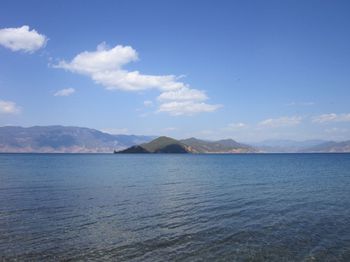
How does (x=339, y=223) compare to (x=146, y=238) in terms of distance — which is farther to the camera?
(x=339, y=223)

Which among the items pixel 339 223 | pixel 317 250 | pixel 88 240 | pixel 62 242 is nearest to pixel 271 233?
pixel 317 250

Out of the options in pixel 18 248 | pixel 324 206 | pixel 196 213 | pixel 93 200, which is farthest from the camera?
pixel 93 200

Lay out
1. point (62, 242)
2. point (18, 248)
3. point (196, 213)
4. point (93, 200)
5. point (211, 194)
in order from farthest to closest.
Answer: point (211, 194)
point (93, 200)
point (196, 213)
point (62, 242)
point (18, 248)

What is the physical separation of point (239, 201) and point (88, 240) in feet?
81.8

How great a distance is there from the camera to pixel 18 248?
2442 centimetres

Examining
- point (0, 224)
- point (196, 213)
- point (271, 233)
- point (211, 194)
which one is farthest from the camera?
point (211, 194)

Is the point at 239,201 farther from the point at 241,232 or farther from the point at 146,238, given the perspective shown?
the point at 146,238

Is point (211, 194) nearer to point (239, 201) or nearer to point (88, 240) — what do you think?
point (239, 201)

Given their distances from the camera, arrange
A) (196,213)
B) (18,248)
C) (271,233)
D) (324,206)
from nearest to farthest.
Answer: (18,248) < (271,233) < (196,213) < (324,206)

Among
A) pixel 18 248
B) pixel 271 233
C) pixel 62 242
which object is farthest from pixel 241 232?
pixel 18 248

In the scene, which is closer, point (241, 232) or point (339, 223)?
point (241, 232)

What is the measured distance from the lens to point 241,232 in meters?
29.4

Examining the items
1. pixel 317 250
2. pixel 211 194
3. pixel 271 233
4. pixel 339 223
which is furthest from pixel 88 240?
pixel 211 194

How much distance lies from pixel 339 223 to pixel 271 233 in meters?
8.65
